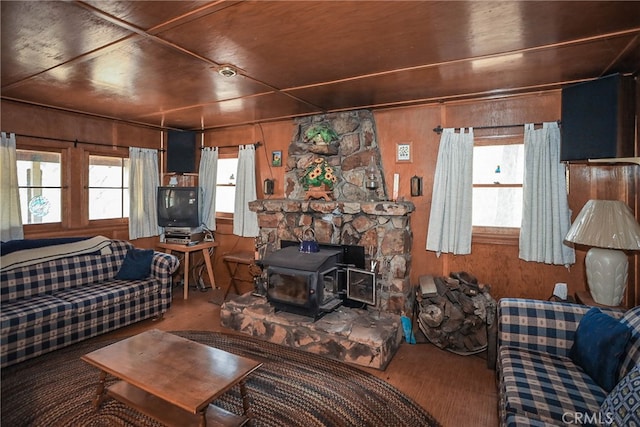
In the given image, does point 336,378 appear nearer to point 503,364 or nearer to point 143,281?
point 503,364

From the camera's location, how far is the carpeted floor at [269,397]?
2.10 m

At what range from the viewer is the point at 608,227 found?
7.61 ft

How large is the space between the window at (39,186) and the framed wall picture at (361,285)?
359 centimetres

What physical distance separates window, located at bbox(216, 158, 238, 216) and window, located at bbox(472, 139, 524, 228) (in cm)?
324

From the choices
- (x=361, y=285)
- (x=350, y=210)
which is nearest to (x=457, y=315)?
(x=361, y=285)

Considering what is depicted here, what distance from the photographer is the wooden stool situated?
4.27 metres

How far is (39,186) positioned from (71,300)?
5.50 ft

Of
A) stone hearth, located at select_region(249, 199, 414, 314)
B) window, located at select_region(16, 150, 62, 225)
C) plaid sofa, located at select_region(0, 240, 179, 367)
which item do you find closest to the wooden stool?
plaid sofa, located at select_region(0, 240, 179, 367)

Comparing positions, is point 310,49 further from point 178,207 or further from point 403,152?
point 178,207

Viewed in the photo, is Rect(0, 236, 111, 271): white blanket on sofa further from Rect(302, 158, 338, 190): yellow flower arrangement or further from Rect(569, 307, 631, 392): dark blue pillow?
Rect(569, 307, 631, 392): dark blue pillow

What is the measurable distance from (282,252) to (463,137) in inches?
84.1

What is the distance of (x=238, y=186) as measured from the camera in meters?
4.62

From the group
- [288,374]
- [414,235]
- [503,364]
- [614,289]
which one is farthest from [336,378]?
[614,289]

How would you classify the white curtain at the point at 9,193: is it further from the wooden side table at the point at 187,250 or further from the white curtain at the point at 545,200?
the white curtain at the point at 545,200
